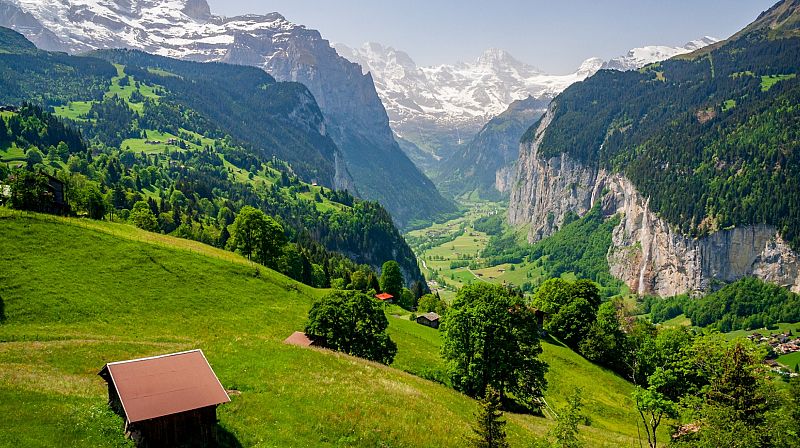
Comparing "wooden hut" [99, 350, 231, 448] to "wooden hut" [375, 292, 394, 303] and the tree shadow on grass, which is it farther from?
"wooden hut" [375, 292, 394, 303]

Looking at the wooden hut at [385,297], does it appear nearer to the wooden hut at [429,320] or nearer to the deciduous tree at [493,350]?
the wooden hut at [429,320]

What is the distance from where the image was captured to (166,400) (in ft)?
94.3

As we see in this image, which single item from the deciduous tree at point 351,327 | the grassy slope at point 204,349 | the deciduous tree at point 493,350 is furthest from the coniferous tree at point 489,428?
the deciduous tree at point 351,327

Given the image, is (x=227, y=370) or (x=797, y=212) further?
(x=797, y=212)

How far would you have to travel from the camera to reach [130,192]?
176m

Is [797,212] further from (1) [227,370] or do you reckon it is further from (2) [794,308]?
(1) [227,370]

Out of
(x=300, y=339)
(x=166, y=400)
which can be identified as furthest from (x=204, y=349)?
(x=166, y=400)

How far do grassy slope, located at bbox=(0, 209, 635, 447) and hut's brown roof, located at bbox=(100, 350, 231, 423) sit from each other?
2.59 metres

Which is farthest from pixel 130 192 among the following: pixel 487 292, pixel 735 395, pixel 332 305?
pixel 735 395

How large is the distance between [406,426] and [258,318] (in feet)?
114

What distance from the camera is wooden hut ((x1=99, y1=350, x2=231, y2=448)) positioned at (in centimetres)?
2809

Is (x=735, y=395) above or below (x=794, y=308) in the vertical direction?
below

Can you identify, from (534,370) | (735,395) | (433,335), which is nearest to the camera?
(735,395)

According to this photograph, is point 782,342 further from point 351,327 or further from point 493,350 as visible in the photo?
point 351,327
